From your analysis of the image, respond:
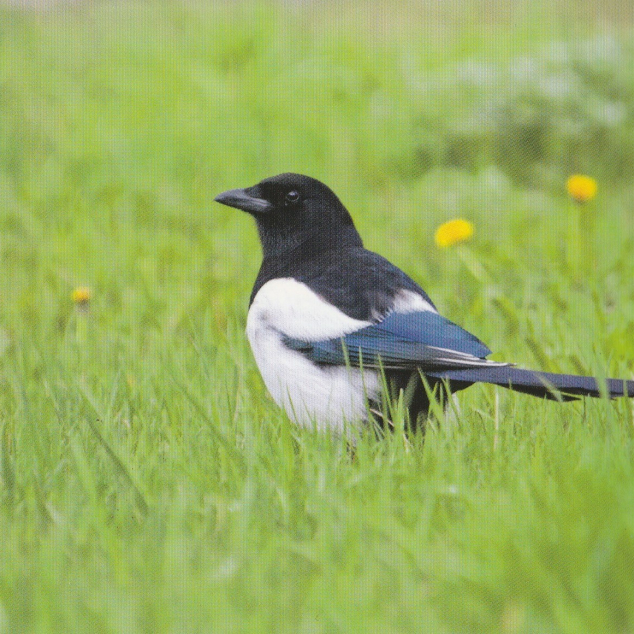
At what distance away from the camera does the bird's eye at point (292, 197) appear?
9.82ft

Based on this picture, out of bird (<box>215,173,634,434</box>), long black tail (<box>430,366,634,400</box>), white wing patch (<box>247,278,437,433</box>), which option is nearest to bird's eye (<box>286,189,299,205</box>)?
bird (<box>215,173,634,434</box>)

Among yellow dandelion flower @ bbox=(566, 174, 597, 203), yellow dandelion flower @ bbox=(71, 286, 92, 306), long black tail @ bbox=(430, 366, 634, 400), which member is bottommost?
long black tail @ bbox=(430, 366, 634, 400)

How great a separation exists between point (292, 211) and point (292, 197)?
0.14 feet

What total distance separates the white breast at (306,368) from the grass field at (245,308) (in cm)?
8

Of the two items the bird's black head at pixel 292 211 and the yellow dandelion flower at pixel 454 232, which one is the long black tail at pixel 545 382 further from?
the yellow dandelion flower at pixel 454 232

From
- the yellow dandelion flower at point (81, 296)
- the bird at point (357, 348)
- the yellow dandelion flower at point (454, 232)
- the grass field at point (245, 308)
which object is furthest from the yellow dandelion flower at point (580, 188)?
the yellow dandelion flower at point (81, 296)

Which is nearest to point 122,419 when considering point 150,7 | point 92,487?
point 92,487

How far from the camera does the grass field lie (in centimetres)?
168

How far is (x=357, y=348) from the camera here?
254 cm

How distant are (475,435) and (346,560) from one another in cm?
71

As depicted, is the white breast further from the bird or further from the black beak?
the black beak

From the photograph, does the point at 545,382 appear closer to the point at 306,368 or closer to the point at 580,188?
the point at 306,368

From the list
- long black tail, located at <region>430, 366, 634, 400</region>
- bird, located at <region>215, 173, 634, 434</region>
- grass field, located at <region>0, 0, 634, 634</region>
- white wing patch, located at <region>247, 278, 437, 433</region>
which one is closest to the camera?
grass field, located at <region>0, 0, 634, 634</region>

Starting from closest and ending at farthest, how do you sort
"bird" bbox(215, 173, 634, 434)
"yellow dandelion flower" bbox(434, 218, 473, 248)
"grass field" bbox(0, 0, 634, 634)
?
"grass field" bbox(0, 0, 634, 634) < "bird" bbox(215, 173, 634, 434) < "yellow dandelion flower" bbox(434, 218, 473, 248)
